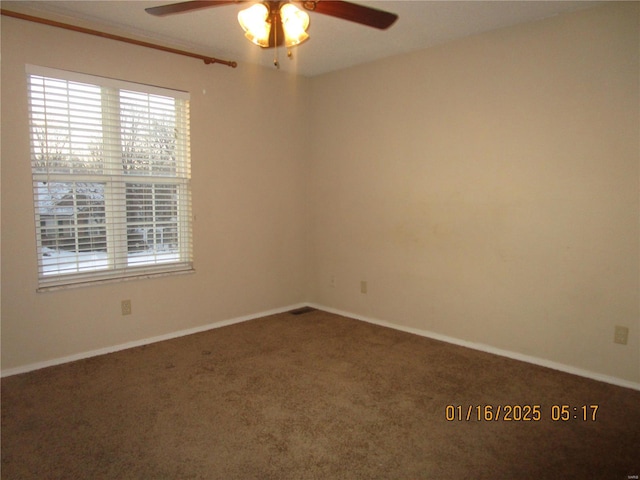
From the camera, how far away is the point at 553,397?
2.57 m

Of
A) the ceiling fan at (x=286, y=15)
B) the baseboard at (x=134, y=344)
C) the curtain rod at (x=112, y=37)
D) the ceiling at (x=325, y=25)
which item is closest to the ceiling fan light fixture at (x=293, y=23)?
the ceiling fan at (x=286, y=15)

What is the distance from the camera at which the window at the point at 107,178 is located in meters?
2.91

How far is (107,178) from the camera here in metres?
3.17

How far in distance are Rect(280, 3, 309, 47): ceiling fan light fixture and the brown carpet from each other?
6.45 feet

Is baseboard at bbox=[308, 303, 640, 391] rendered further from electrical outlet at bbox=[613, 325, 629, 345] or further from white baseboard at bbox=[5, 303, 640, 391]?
electrical outlet at bbox=[613, 325, 629, 345]

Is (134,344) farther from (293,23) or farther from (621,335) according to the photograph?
(621,335)

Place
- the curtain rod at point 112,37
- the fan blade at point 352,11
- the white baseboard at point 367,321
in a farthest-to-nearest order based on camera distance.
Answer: the white baseboard at point 367,321, the curtain rod at point 112,37, the fan blade at point 352,11

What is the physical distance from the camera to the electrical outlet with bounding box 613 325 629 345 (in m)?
2.72

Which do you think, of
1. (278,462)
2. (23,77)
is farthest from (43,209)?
(278,462)

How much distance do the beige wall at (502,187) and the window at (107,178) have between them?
1.59m

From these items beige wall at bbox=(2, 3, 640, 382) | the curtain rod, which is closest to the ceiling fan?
the curtain rod

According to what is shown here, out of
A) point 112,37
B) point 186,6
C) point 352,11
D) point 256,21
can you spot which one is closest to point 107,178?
point 112,37

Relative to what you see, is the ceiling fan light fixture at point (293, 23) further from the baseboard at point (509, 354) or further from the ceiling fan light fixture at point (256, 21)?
the baseboard at point (509, 354)

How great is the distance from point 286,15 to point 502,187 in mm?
2068
